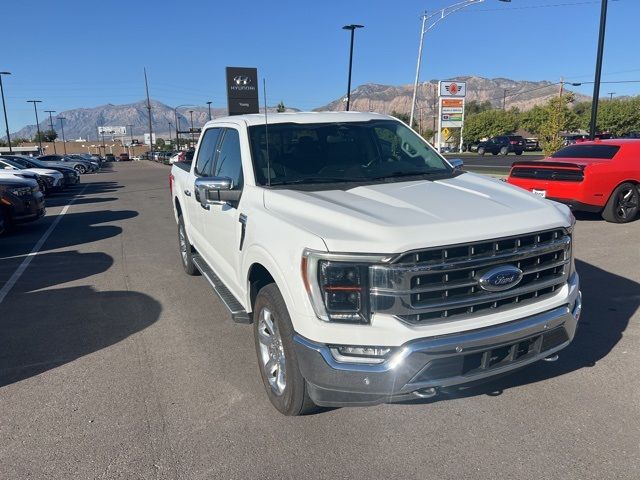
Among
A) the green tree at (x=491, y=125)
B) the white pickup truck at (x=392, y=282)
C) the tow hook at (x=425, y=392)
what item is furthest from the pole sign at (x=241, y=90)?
the green tree at (x=491, y=125)

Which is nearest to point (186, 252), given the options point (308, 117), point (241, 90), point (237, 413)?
point (308, 117)

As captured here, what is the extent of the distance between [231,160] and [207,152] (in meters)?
1.12

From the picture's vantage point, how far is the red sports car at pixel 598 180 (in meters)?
9.34

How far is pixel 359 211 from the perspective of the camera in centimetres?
309

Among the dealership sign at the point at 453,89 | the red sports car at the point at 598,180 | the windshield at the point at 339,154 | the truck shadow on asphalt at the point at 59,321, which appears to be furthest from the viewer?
the dealership sign at the point at 453,89

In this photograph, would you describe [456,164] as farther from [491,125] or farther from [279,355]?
[491,125]

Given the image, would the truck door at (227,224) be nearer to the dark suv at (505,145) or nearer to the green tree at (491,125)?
the dark suv at (505,145)

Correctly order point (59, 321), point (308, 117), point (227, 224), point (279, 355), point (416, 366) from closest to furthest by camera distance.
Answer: point (416, 366) < point (279, 355) < point (227, 224) < point (308, 117) < point (59, 321)

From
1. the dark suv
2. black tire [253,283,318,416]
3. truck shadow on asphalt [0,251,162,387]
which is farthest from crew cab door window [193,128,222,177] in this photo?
the dark suv

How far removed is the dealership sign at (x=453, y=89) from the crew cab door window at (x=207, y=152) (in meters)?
31.8

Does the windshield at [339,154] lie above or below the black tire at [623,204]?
above

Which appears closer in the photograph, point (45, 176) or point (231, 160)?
point (231, 160)

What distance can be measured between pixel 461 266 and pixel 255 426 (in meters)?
1.66

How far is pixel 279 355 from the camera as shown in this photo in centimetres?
337
